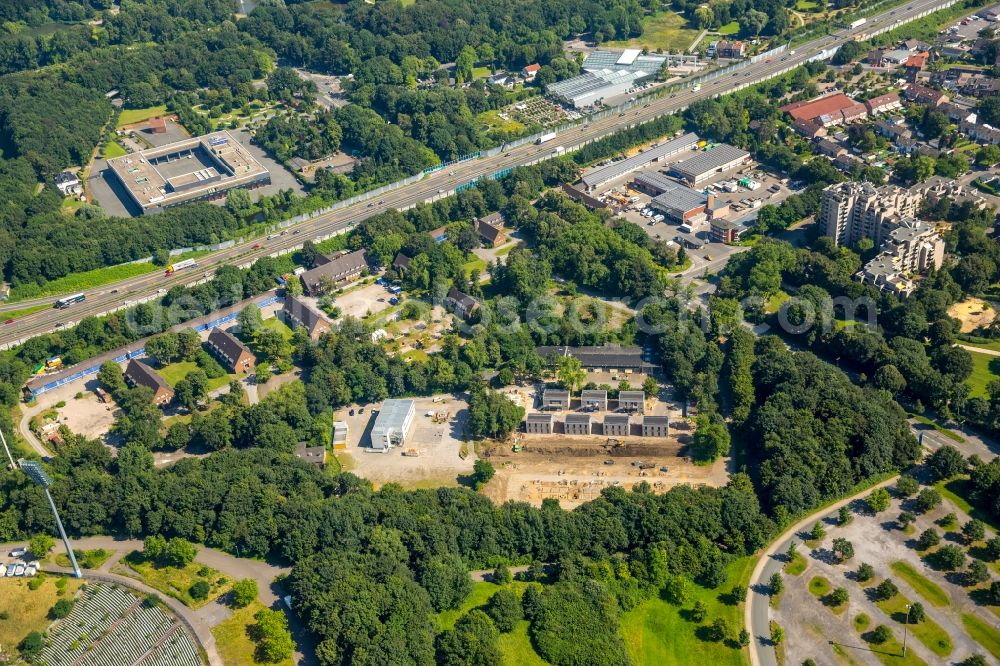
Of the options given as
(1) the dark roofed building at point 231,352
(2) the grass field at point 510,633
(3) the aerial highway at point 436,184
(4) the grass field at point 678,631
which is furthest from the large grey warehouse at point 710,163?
(2) the grass field at point 510,633

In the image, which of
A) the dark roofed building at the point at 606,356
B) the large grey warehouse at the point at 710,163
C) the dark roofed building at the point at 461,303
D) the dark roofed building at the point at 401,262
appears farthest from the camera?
the large grey warehouse at the point at 710,163

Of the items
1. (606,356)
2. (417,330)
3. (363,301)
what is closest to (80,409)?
(363,301)

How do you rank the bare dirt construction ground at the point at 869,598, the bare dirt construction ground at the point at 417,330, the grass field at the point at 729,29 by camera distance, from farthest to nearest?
the grass field at the point at 729,29 < the bare dirt construction ground at the point at 417,330 < the bare dirt construction ground at the point at 869,598

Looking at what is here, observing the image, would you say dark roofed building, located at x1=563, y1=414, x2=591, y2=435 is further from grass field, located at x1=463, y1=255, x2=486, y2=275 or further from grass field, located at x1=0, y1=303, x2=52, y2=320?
grass field, located at x1=0, y1=303, x2=52, y2=320

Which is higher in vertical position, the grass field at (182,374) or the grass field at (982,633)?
the grass field at (182,374)

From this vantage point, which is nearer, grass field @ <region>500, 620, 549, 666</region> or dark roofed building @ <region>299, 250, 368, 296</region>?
grass field @ <region>500, 620, 549, 666</region>

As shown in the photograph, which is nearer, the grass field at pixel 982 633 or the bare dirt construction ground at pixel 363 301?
the grass field at pixel 982 633

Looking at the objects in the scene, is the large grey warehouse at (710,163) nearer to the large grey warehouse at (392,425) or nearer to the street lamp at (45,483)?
the large grey warehouse at (392,425)

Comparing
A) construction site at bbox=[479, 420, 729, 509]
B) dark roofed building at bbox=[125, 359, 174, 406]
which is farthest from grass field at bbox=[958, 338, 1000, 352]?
dark roofed building at bbox=[125, 359, 174, 406]
